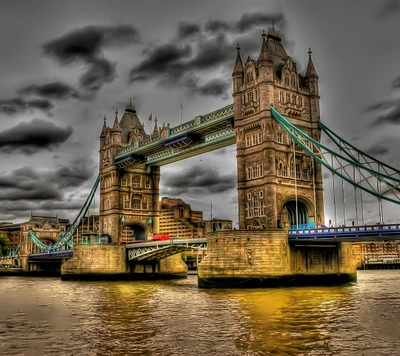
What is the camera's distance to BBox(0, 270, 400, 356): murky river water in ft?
57.5

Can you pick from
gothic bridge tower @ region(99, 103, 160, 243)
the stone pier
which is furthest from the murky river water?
gothic bridge tower @ region(99, 103, 160, 243)

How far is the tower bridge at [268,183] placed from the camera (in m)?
41.3

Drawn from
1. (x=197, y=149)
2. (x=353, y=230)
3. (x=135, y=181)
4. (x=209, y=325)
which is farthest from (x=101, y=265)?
(x=209, y=325)

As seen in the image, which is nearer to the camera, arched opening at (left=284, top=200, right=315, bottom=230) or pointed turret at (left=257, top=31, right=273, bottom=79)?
pointed turret at (left=257, top=31, right=273, bottom=79)

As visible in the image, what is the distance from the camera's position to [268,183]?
152 feet

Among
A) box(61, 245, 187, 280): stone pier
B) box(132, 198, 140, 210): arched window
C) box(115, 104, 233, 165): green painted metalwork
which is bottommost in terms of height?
box(61, 245, 187, 280): stone pier

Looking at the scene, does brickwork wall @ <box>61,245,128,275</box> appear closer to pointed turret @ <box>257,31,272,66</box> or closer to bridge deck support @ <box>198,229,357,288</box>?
bridge deck support @ <box>198,229,357,288</box>

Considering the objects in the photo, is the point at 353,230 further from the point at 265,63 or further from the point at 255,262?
the point at 265,63

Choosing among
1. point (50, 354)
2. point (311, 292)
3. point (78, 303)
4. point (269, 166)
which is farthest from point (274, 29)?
point (50, 354)

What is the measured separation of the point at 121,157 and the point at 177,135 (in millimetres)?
13162

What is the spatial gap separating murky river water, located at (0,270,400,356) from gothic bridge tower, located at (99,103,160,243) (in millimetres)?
34853

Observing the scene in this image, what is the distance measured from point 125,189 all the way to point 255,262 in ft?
111

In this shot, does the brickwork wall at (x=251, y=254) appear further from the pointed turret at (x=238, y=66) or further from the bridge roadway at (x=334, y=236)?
the pointed turret at (x=238, y=66)

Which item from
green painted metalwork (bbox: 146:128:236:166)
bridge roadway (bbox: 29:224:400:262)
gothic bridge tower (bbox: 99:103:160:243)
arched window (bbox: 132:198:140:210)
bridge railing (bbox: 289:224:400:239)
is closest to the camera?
bridge railing (bbox: 289:224:400:239)
